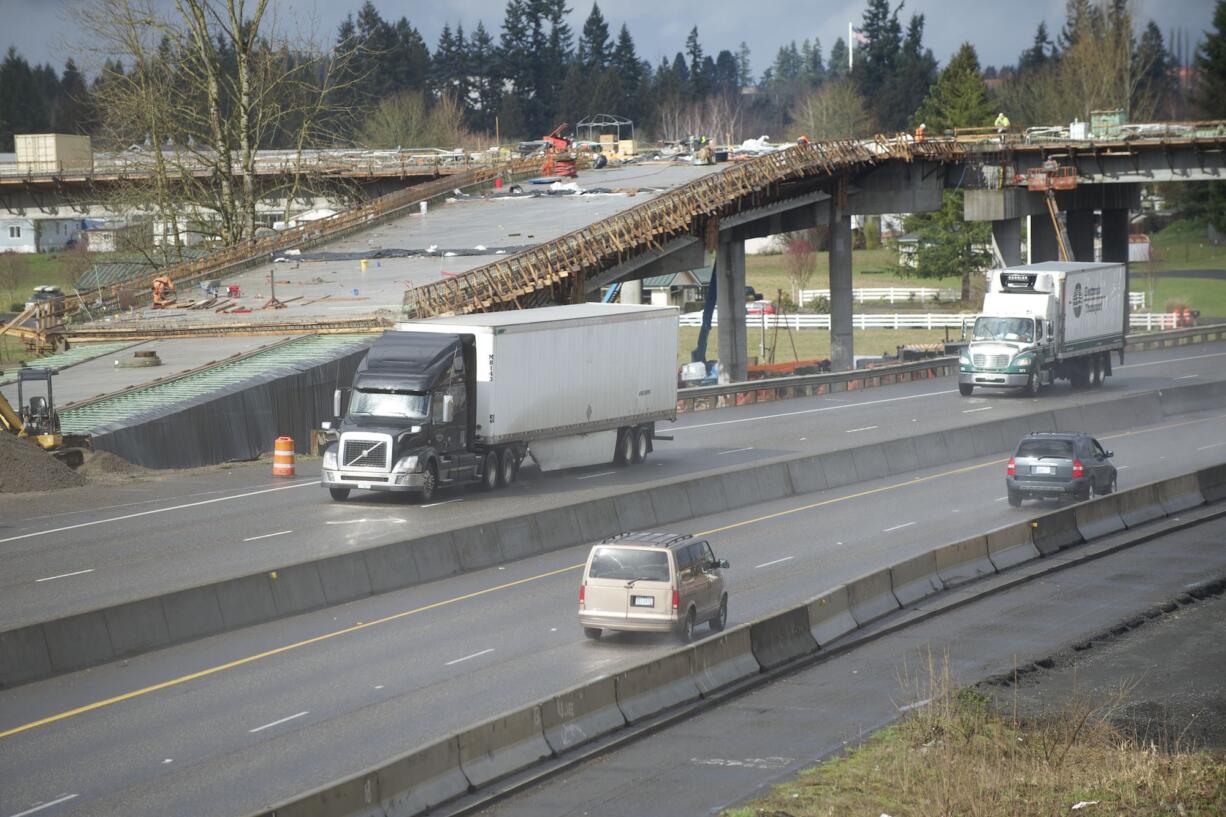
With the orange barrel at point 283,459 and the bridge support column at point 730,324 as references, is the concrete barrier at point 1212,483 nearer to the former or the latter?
the orange barrel at point 283,459

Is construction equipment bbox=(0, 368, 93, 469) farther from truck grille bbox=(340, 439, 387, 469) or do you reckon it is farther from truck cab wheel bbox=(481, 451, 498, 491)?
truck cab wheel bbox=(481, 451, 498, 491)

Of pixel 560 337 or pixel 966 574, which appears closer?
pixel 966 574

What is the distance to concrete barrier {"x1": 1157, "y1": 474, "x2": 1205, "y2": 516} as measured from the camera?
34812mm

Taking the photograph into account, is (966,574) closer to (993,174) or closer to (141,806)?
(141,806)

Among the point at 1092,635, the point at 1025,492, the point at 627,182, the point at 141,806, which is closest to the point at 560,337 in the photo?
the point at 1025,492

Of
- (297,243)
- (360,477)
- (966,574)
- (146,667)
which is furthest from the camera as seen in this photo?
(297,243)

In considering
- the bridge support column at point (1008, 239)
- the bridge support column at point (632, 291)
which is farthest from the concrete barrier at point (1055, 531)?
the bridge support column at point (632, 291)

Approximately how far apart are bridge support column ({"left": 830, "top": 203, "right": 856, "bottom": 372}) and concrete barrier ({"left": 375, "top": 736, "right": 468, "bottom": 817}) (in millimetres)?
56548

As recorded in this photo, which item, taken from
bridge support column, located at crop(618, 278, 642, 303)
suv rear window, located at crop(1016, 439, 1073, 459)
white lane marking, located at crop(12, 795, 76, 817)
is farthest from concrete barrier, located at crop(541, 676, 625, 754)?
bridge support column, located at crop(618, 278, 642, 303)

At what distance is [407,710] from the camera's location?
1880cm

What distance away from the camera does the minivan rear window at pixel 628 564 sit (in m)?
21.8

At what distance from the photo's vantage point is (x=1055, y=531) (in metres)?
30.8

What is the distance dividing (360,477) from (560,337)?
6769mm

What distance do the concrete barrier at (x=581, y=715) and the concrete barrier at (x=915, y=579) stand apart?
338 inches
